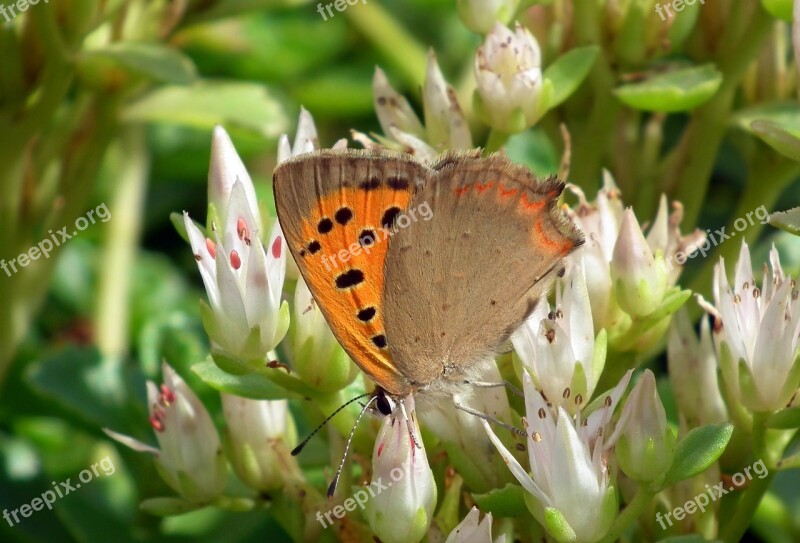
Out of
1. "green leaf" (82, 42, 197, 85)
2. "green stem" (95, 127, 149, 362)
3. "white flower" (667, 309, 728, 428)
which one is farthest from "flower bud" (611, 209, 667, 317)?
"green stem" (95, 127, 149, 362)


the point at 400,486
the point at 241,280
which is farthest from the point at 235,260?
the point at 400,486

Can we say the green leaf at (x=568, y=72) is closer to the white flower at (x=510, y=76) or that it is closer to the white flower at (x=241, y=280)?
the white flower at (x=510, y=76)

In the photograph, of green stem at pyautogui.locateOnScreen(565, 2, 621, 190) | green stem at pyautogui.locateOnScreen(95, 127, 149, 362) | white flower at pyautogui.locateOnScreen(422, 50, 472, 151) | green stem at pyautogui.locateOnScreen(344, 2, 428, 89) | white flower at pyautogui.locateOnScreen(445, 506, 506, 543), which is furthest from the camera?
green stem at pyautogui.locateOnScreen(344, 2, 428, 89)

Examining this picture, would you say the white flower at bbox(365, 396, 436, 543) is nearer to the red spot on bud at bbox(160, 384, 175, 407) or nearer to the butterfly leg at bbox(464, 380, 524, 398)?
the butterfly leg at bbox(464, 380, 524, 398)

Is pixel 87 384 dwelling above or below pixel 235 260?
below

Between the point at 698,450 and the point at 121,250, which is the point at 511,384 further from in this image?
the point at 121,250

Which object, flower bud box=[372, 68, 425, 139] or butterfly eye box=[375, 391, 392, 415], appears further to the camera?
flower bud box=[372, 68, 425, 139]

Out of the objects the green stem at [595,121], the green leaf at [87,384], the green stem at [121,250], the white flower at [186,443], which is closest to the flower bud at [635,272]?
the green stem at [595,121]

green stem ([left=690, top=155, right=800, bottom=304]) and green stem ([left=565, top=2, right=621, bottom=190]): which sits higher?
green stem ([left=565, top=2, right=621, bottom=190])
